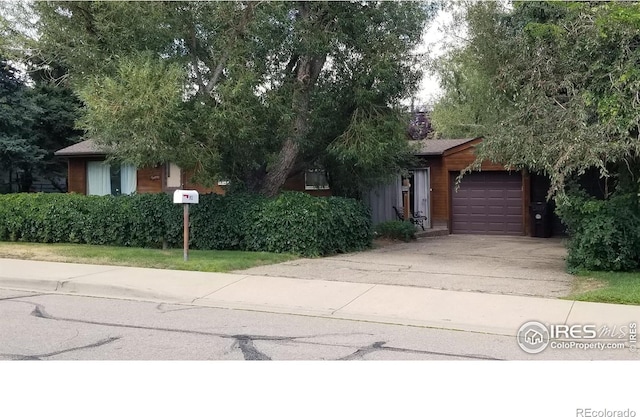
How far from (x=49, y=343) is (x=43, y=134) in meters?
21.7

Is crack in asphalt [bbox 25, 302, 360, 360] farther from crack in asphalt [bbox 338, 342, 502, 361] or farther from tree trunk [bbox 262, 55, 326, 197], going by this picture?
tree trunk [bbox 262, 55, 326, 197]

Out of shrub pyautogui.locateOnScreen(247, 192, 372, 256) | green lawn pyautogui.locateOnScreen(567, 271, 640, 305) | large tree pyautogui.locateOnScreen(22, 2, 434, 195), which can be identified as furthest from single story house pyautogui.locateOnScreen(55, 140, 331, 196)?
green lawn pyautogui.locateOnScreen(567, 271, 640, 305)

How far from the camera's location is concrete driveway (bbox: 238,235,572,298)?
9766mm

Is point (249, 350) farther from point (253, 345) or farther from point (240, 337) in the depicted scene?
point (240, 337)

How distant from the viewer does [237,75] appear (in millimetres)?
12000

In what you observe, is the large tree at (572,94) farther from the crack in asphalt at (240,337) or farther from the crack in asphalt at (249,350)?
the crack in asphalt at (249,350)

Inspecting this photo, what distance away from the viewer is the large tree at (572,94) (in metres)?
9.23

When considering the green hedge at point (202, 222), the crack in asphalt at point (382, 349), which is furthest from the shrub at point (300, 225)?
the crack in asphalt at point (382, 349)

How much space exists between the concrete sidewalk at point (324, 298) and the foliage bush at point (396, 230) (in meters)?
7.82

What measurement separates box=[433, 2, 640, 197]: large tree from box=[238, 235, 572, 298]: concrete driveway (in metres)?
1.70

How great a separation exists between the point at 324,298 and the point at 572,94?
5511 millimetres

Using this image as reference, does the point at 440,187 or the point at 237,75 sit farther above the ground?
the point at 237,75

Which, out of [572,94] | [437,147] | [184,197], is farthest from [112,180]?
[572,94]

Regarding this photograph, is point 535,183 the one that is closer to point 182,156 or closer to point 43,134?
point 182,156
